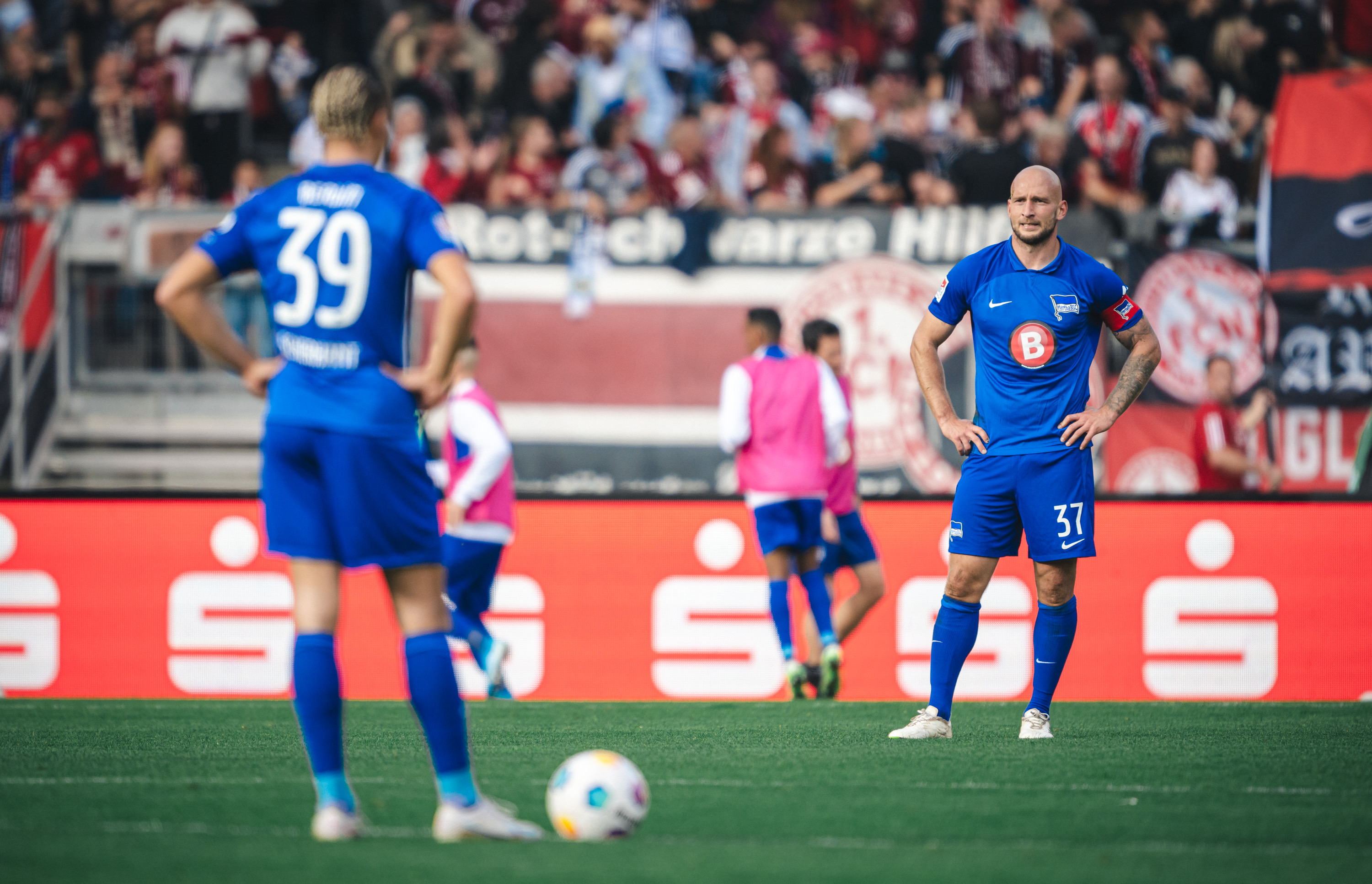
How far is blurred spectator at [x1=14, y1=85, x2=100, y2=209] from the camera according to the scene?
46.9 feet

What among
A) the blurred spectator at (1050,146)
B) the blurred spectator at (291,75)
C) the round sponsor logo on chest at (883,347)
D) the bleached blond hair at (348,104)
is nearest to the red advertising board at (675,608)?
the round sponsor logo on chest at (883,347)

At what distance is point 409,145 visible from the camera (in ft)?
46.3

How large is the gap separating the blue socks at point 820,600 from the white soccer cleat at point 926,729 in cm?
279

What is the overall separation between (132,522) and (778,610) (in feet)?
14.1

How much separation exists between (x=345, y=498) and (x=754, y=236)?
859 centimetres

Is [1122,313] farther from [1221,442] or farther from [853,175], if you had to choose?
[853,175]

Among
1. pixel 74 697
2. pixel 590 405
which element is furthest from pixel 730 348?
pixel 74 697

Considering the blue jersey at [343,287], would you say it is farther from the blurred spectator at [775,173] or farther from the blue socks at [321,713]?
the blurred spectator at [775,173]

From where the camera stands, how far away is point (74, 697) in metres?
10.5

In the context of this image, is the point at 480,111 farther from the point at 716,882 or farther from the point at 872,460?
the point at 716,882

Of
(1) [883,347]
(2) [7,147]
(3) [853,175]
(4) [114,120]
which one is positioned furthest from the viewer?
(4) [114,120]

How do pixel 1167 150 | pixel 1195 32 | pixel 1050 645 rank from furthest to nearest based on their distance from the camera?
pixel 1195 32
pixel 1167 150
pixel 1050 645

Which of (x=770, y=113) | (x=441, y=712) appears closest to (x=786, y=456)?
(x=770, y=113)

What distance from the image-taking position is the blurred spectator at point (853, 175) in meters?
13.5
